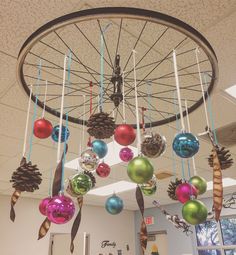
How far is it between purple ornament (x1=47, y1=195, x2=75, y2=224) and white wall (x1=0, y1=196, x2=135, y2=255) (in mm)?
4597

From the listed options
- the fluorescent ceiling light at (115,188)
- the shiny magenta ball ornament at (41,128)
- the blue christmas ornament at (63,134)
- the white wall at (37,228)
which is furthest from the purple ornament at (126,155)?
the white wall at (37,228)

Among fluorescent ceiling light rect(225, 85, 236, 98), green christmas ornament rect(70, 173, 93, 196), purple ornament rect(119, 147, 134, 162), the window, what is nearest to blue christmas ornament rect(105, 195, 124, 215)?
purple ornament rect(119, 147, 134, 162)

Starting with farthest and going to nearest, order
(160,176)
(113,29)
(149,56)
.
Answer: (160,176), (149,56), (113,29)

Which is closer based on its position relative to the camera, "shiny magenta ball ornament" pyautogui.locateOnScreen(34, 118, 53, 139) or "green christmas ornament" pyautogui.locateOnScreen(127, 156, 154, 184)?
"green christmas ornament" pyautogui.locateOnScreen(127, 156, 154, 184)

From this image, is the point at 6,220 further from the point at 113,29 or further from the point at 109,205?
the point at 113,29

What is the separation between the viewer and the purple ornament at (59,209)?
96 centimetres

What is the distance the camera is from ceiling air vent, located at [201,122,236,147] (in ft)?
8.76

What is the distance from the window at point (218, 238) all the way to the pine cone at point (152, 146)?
445 centimetres

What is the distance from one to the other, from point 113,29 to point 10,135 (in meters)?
1.77

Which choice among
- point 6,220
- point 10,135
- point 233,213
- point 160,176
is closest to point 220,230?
point 233,213

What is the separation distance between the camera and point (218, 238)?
5312 mm

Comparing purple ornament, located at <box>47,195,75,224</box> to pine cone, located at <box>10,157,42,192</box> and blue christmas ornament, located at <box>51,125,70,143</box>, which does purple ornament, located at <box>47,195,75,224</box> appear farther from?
blue christmas ornament, located at <box>51,125,70,143</box>

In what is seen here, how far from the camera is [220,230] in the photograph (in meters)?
5.34

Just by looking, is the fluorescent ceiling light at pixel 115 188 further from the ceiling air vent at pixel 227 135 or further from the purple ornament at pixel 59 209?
the purple ornament at pixel 59 209
